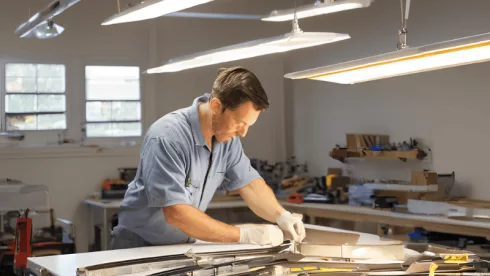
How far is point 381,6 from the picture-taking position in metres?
6.73

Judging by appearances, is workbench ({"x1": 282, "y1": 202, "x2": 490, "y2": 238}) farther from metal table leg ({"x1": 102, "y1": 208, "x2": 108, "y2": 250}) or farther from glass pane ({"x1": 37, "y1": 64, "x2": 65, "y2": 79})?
glass pane ({"x1": 37, "y1": 64, "x2": 65, "y2": 79})

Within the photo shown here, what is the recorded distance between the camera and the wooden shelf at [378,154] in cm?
602

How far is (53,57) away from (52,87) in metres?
0.32

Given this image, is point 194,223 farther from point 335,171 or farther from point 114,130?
point 114,130

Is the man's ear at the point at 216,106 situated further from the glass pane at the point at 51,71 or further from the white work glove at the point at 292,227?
the glass pane at the point at 51,71

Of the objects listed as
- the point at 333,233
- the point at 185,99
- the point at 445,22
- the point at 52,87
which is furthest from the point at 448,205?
the point at 52,87

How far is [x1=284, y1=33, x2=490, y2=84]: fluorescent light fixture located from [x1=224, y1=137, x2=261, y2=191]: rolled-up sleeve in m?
0.61

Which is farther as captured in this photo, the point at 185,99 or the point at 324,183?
the point at 185,99

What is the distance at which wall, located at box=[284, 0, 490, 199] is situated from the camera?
5.77 meters

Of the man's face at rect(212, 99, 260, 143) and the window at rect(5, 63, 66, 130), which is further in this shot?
the window at rect(5, 63, 66, 130)

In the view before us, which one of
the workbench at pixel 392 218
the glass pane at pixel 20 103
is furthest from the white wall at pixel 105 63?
the workbench at pixel 392 218

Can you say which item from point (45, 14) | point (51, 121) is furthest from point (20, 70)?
point (45, 14)

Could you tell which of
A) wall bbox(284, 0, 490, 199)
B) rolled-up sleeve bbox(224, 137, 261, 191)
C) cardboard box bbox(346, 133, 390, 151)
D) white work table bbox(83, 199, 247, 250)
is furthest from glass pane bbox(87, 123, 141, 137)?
rolled-up sleeve bbox(224, 137, 261, 191)

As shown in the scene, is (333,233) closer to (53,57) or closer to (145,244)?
Answer: (145,244)
